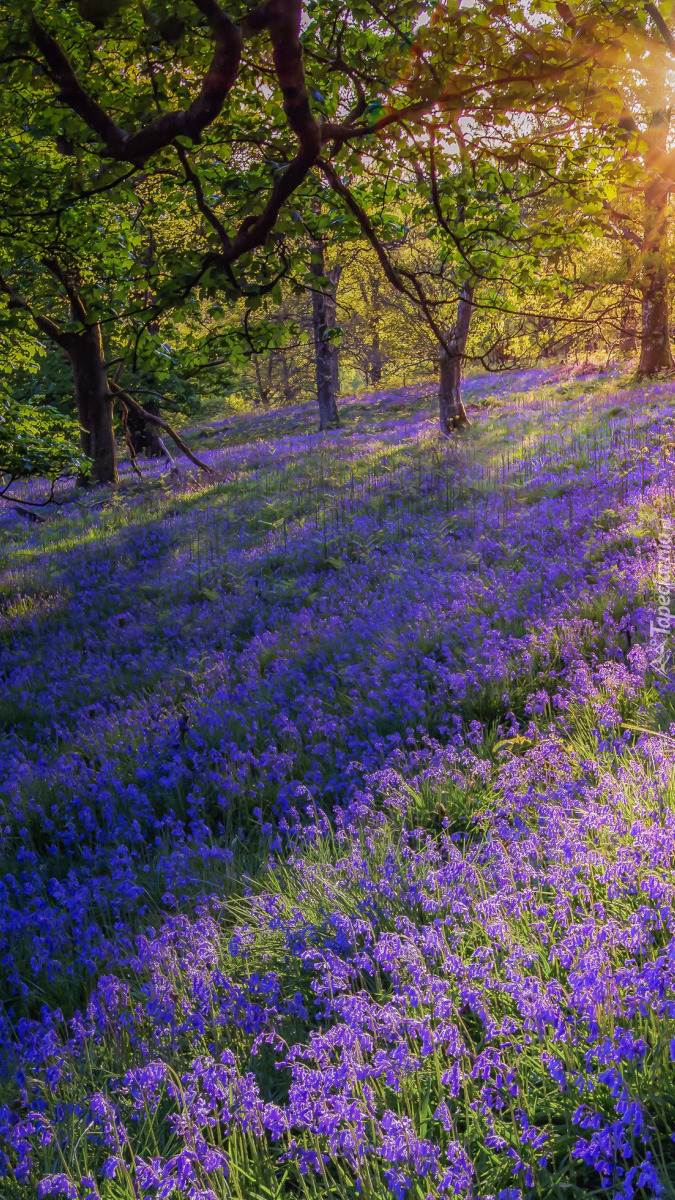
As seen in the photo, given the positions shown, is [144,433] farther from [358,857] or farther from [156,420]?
[358,857]

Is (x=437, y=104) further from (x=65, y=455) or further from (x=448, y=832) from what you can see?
(x=65, y=455)

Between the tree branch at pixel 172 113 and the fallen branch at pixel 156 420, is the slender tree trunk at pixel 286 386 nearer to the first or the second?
the fallen branch at pixel 156 420

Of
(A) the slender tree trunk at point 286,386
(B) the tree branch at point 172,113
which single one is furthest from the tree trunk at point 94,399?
(A) the slender tree trunk at point 286,386

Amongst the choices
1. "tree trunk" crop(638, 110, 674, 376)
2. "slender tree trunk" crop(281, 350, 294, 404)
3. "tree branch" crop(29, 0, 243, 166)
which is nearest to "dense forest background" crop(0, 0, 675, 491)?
"tree branch" crop(29, 0, 243, 166)

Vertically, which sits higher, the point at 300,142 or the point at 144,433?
the point at 144,433

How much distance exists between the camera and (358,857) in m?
3.10

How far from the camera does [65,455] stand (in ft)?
36.6

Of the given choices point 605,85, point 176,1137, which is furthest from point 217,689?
point 605,85

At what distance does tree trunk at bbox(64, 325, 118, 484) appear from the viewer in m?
17.6

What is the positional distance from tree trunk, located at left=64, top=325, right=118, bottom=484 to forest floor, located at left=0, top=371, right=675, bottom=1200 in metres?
9.01

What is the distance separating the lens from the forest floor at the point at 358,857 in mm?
1734

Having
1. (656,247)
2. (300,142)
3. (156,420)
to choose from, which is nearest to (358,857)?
(300,142)

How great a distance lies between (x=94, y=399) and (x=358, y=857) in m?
17.5

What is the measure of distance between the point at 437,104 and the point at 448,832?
4110mm
